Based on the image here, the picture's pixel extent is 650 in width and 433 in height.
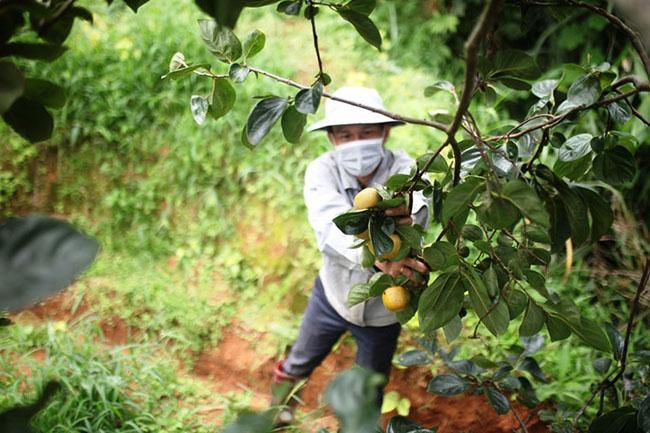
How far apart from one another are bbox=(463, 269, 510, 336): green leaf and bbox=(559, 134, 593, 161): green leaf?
0.31 m

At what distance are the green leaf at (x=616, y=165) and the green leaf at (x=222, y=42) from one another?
661 mm

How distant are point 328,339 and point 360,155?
0.69 metres

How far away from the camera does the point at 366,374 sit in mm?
425

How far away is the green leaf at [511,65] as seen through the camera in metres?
0.92

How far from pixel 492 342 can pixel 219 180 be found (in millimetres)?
1709

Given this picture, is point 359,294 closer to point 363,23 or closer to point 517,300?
point 517,300

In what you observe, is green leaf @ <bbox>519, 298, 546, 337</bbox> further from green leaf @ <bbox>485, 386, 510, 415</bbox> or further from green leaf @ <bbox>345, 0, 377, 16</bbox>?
green leaf @ <bbox>345, 0, 377, 16</bbox>

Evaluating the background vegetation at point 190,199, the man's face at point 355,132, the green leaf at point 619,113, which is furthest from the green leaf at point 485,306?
the background vegetation at point 190,199

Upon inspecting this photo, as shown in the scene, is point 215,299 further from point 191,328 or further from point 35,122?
point 35,122

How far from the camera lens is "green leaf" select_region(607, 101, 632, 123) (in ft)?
3.28

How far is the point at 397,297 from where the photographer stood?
1064 millimetres

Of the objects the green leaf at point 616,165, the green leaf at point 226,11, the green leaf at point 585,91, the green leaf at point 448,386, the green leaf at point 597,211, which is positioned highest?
the green leaf at point 226,11

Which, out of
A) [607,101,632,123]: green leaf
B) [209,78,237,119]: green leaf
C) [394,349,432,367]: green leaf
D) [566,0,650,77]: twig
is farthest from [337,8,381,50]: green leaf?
[394,349,432,367]: green leaf

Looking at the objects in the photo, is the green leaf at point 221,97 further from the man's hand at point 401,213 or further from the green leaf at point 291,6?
the man's hand at point 401,213
